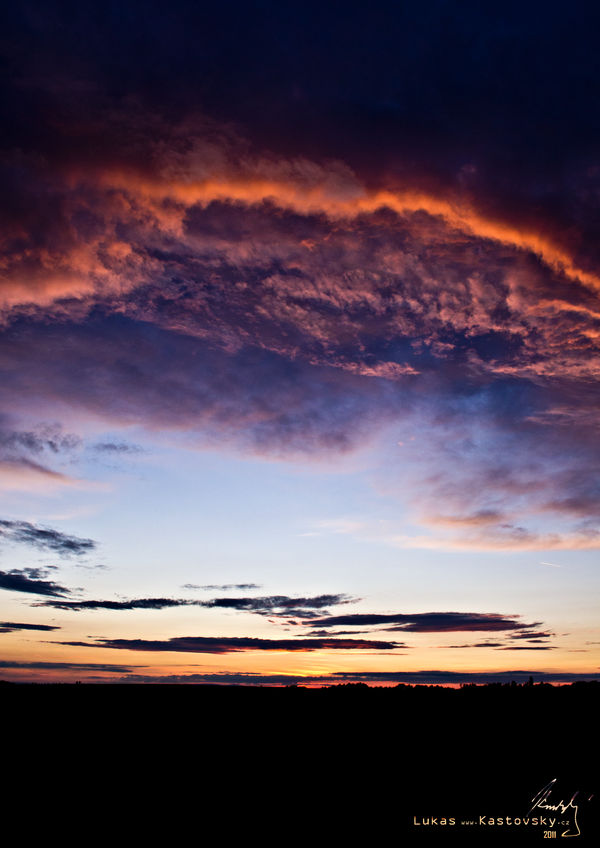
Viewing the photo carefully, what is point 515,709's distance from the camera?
6206 cm

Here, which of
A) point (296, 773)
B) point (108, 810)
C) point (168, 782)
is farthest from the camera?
point (296, 773)

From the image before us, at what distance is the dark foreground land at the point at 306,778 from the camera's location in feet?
73.1

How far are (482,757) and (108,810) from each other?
2193 centimetres

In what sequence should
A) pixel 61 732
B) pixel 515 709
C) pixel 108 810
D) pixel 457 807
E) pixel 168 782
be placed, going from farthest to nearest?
pixel 515 709 → pixel 61 732 → pixel 168 782 → pixel 457 807 → pixel 108 810

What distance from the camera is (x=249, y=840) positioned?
68.4 feet

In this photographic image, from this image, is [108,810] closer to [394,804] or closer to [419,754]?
[394,804]

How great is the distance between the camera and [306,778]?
1115 inches

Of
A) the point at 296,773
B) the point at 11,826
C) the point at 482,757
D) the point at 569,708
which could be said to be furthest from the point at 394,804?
the point at 569,708

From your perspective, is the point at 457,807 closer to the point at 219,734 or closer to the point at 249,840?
the point at 249,840

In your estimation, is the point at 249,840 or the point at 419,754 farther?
the point at 419,754

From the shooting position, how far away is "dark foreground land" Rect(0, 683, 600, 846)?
73.1 feet
